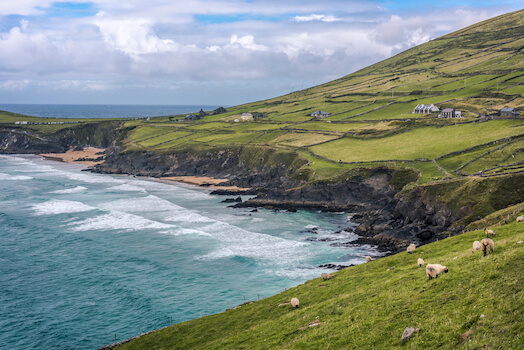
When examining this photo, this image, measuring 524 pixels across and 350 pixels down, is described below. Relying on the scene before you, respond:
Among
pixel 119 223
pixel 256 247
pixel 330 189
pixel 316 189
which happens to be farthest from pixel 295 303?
pixel 316 189

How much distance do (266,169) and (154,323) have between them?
85955 millimetres

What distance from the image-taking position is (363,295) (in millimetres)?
33219

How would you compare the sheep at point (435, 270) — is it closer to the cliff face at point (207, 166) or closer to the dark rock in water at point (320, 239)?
the dark rock in water at point (320, 239)

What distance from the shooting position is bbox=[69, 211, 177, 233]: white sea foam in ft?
279

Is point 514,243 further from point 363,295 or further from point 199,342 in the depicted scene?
point 199,342

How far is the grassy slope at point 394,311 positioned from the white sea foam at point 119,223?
46316mm

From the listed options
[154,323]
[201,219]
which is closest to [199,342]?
[154,323]

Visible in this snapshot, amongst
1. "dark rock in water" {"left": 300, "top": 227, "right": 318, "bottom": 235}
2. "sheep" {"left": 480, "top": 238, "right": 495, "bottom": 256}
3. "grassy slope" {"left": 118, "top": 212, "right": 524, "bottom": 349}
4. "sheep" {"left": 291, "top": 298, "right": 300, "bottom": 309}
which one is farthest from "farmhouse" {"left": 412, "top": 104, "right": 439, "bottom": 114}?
"sheep" {"left": 291, "top": 298, "right": 300, "bottom": 309}

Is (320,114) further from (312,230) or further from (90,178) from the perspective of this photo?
(312,230)

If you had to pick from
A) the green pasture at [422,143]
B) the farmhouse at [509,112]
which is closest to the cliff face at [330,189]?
the green pasture at [422,143]

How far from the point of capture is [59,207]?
335ft

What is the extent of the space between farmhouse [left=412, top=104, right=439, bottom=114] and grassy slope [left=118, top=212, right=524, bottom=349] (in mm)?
115757

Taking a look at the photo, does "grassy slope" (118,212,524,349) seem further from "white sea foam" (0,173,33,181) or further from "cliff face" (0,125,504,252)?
"white sea foam" (0,173,33,181)

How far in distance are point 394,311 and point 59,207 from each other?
96.1 meters
